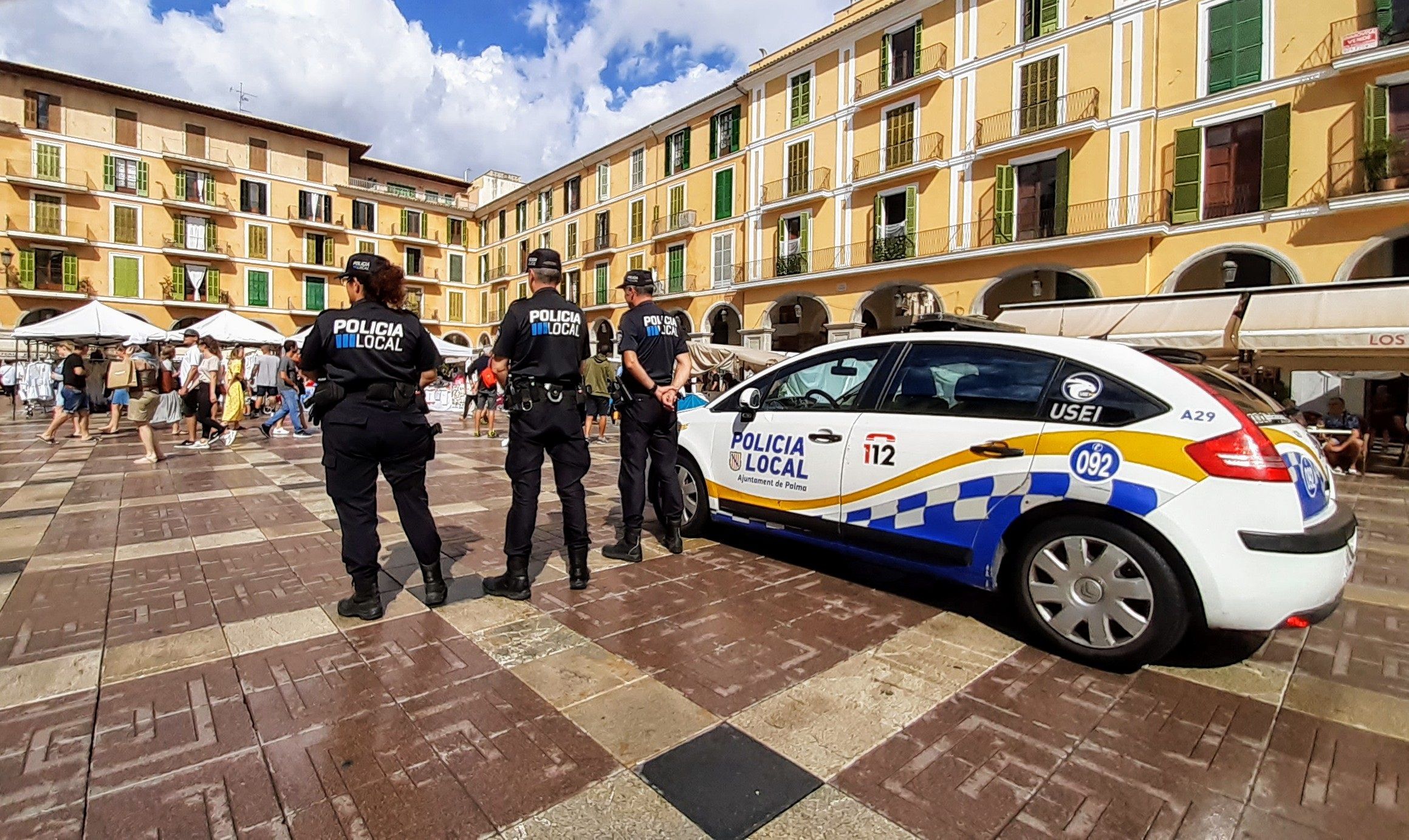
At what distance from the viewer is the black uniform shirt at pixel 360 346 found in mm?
3229

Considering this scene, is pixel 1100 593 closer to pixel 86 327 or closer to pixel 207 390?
pixel 207 390

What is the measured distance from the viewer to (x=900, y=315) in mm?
23438

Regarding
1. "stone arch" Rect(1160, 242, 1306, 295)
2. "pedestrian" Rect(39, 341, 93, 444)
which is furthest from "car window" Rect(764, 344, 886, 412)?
"stone arch" Rect(1160, 242, 1306, 295)

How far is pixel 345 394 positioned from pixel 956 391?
296cm

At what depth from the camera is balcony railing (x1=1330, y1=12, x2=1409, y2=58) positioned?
14.2 metres

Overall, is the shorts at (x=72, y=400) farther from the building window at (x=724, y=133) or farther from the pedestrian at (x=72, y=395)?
the building window at (x=724, y=133)

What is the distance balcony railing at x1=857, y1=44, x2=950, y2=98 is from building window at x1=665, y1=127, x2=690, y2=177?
361 inches

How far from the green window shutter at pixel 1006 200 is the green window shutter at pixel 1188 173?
3.88 m

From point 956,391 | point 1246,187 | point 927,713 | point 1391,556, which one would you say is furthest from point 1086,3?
point 927,713

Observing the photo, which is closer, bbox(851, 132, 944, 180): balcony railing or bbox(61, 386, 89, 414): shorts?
bbox(61, 386, 89, 414): shorts

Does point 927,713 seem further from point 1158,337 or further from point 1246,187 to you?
point 1246,187

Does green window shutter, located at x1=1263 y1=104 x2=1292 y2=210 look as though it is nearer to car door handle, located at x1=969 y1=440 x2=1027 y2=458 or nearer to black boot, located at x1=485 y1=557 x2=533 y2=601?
car door handle, located at x1=969 y1=440 x2=1027 y2=458

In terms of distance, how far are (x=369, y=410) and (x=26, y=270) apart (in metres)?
42.8

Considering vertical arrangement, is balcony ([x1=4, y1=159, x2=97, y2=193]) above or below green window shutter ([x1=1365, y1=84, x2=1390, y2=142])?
above
